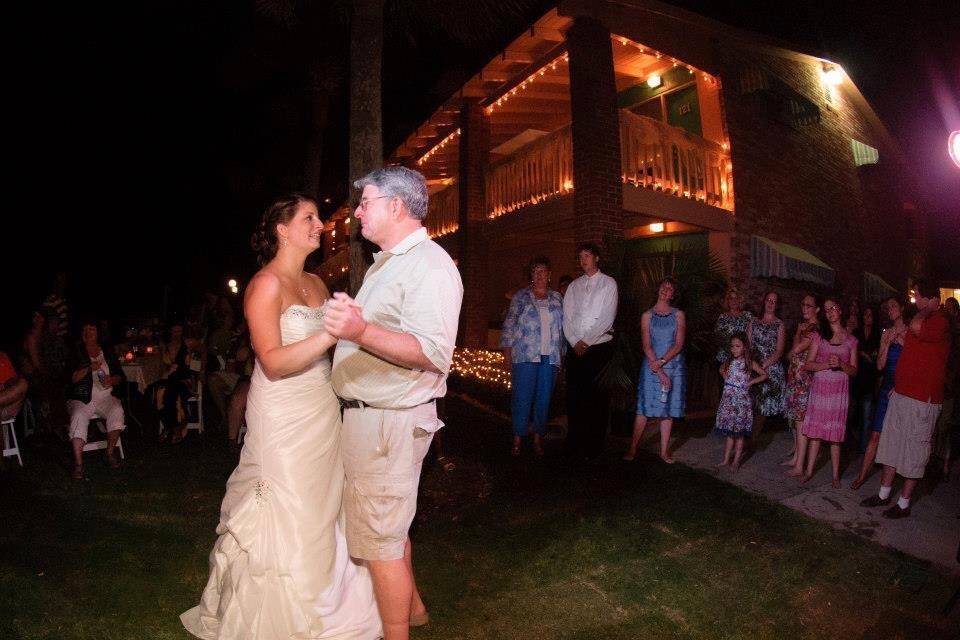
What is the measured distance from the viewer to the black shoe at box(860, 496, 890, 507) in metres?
4.98

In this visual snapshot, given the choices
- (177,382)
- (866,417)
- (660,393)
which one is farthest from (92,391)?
(866,417)

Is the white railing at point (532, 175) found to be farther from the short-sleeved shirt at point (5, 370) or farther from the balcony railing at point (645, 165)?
the short-sleeved shirt at point (5, 370)

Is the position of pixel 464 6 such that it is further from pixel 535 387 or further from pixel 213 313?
pixel 213 313

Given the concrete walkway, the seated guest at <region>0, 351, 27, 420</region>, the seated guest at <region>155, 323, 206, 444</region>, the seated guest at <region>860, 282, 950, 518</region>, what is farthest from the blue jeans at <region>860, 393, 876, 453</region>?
the seated guest at <region>0, 351, 27, 420</region>

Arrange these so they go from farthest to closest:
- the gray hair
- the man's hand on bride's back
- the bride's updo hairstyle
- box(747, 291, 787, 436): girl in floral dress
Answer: box(747, 291, 787, 436): girl in floral dress
the bride's updo hairstyle
the gray hair
the man's hand on bride's back

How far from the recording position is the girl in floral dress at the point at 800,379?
5.95m

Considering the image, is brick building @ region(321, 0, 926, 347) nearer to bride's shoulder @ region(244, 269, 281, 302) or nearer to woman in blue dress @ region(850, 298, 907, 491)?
woman in blue dress @ region(850, 298, 907, 491)

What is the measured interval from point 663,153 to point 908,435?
6869 mm

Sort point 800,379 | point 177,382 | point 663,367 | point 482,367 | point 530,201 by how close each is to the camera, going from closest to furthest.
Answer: point 800,379 → point 663,367 → point 177,382 → point 482,367 → point 530,201

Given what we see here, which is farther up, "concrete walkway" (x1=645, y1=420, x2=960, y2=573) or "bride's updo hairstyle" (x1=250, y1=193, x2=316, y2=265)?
"bride's updo hairstyle" (x1=250, y1=193, x2=316, y2=265)

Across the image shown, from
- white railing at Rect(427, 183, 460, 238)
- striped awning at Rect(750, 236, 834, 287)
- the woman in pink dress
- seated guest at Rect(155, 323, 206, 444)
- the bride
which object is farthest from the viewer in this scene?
white railing at Rect(427, 183, 460, 238)

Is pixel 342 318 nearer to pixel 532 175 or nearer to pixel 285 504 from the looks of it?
pixel 285 504

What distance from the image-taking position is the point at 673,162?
1073 centimetres

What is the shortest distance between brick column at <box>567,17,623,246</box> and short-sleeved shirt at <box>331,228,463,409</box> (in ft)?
22.0
